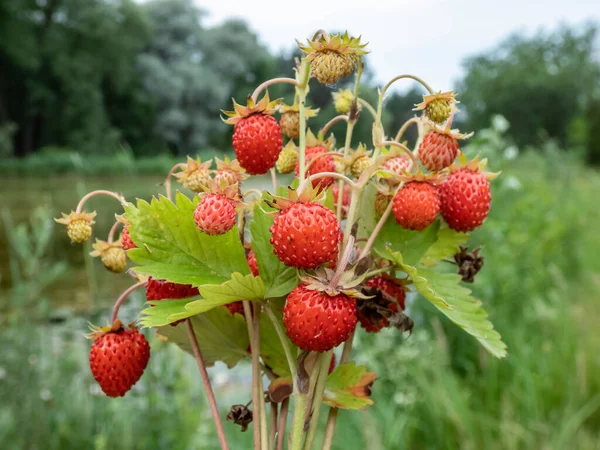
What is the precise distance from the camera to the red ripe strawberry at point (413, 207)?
562 millimetres

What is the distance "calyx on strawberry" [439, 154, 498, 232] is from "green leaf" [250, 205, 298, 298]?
189mm

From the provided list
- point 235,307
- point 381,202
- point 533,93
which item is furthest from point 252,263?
point 533,93

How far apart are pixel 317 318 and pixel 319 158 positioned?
0.22 meters

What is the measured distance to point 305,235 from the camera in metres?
0.50

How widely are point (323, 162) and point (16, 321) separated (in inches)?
100

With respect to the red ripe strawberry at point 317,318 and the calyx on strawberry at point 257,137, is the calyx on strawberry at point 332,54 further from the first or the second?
the red ripe strawberry at point 317,318

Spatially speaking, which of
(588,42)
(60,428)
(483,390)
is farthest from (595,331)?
(588,42)

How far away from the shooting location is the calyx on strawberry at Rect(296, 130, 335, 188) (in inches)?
25.5

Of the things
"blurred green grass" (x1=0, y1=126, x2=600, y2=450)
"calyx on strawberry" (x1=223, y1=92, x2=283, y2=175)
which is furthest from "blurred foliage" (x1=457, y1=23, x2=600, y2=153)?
"calyx on strawberry" (x1=223, y1=92, x2=283, y2=175)

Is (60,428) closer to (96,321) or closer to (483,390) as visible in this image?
(96,321)

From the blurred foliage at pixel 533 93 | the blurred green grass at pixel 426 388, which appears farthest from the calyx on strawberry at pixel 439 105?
the blurred foliage at pixel 533 93

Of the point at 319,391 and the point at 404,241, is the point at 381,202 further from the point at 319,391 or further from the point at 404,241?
the point at 319,391

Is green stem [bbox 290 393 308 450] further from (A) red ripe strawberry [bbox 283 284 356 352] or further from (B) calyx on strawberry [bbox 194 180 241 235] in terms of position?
(B) calyx on strawberry [bbox 194 180 241 235]

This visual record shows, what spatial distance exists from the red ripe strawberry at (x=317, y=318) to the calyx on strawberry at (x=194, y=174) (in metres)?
0.16
